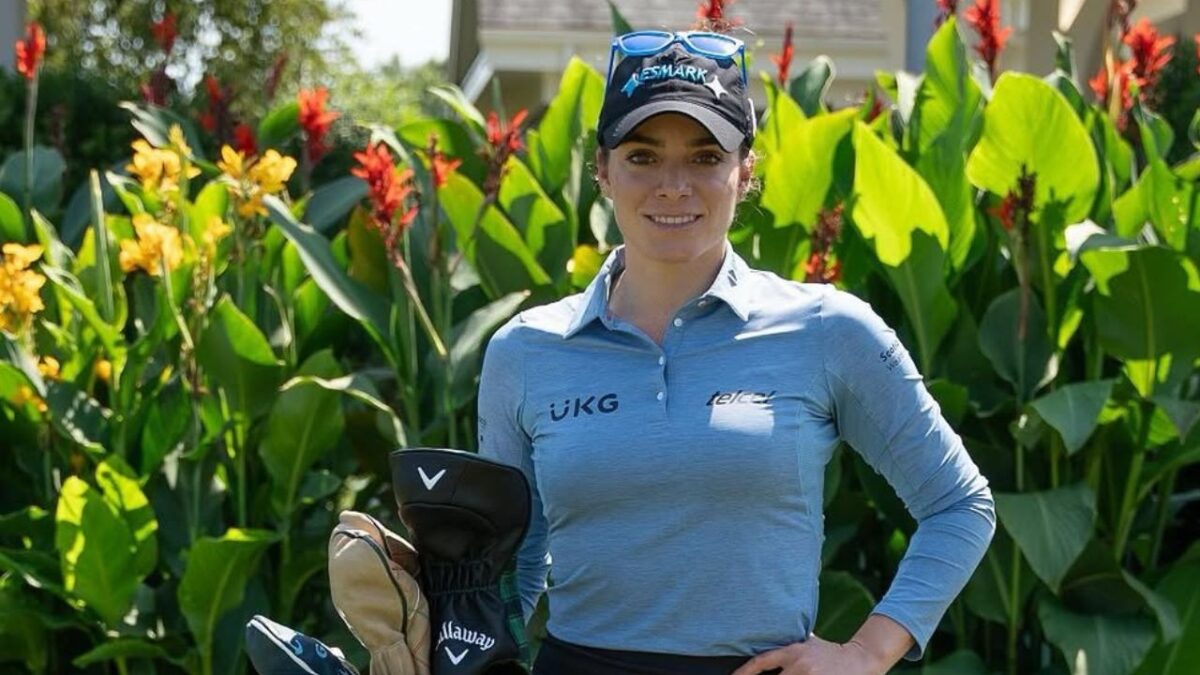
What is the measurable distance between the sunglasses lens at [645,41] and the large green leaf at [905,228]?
2139 millimetres

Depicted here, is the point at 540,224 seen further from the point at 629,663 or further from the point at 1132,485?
the point at 629,663

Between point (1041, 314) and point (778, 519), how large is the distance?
2565 mm

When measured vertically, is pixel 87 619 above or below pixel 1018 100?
below

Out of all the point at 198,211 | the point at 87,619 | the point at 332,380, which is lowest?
the point at 87,619

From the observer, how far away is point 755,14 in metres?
14.7

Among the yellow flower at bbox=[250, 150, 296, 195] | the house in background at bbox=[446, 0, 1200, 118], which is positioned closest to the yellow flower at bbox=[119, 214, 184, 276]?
the yellow flower at bbox=[250, 150, 296, 195]

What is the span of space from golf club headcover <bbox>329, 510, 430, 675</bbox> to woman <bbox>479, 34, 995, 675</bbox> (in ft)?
0.66

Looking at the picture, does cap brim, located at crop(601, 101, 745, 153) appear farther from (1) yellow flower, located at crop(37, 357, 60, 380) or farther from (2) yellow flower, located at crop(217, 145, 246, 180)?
(1) yellow flower, located at crop(37, 357, 60, 380)

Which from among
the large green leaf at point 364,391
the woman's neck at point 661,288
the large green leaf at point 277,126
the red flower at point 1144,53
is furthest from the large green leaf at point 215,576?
the red flower at point 1144,53

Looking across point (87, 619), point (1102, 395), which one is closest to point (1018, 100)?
point (1102, 395)

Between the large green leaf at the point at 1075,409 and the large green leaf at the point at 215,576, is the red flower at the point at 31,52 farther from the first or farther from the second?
the large green leaf at the point at 1075,409

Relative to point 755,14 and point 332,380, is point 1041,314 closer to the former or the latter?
point 332,380

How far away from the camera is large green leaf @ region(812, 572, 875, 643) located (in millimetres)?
4414

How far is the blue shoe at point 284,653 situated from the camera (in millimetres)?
2145
